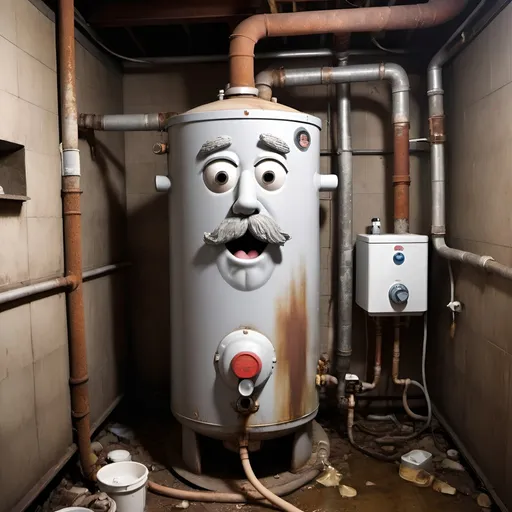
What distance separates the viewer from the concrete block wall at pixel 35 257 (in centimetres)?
173

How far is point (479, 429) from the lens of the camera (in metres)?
2.18

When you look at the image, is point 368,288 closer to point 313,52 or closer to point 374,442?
point 374,442

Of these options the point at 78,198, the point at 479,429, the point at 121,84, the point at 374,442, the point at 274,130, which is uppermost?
the point at 121,84

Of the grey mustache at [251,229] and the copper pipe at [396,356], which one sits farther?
the copper pipe at [396,356]

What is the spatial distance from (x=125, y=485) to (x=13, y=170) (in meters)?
1.36

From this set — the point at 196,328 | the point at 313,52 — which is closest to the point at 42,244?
the point at 196,328

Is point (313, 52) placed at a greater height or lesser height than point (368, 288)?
greater

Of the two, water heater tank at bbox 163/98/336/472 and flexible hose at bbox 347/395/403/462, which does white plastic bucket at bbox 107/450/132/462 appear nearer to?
water heater tank at bbox 163/98/336/472

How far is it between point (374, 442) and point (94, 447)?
153cm

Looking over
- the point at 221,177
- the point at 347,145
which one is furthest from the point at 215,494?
the point at 347,145

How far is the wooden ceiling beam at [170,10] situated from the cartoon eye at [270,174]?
945 millimetres

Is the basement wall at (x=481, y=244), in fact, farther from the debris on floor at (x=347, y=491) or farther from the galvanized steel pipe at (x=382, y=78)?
the debris on floor at (x=347, y=491)

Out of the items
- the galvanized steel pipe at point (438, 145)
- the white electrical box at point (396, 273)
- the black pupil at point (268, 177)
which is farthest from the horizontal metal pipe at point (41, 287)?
the galvanized steel pipe at point (438, 145)

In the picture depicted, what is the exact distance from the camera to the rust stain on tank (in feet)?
6.73
